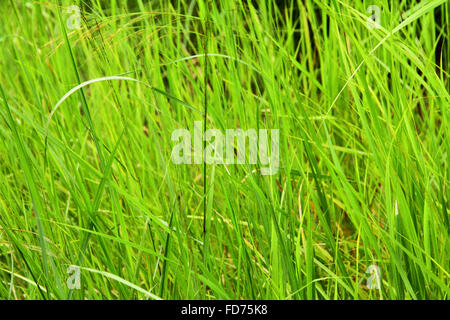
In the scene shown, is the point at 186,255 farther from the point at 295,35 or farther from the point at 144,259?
the point at 295,35

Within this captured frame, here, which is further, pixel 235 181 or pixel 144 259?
pixel 144 259

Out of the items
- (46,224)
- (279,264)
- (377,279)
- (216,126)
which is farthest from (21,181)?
(377,279)

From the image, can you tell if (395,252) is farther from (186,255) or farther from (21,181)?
(21,181)

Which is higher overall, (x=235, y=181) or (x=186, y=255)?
(x=235, y=181)

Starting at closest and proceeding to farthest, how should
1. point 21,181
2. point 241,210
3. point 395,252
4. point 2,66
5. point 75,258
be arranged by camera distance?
point 395,252, point 75,258, point 241,210, point 21,181, point 2,66

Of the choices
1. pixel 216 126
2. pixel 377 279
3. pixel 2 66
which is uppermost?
pixel 2 66

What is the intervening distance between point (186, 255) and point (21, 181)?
0.56m

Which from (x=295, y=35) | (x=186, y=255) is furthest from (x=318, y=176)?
(x=295, y=35)

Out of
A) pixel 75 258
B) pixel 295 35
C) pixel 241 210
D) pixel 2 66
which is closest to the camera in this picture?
pixel 75 258

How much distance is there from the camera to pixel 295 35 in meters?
1.85

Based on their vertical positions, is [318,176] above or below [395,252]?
above

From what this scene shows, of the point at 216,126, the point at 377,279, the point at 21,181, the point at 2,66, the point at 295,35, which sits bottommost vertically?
the point at 377,279

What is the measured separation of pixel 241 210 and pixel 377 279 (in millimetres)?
313

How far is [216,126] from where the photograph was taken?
977mm
